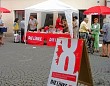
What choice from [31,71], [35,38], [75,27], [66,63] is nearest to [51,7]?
[75,27]

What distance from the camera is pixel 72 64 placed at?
5.99 meters

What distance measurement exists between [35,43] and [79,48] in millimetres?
14332

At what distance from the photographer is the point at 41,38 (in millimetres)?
19984

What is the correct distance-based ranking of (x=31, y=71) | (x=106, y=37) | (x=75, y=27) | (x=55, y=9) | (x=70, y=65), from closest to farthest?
(x=70, y=65)
(x=31, y=71)
(x=106, y=37)
(x=55, y=9)
(x=75, y=27)

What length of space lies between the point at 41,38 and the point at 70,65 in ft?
46.1

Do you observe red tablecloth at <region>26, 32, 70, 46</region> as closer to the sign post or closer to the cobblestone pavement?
the cobblestone pavement

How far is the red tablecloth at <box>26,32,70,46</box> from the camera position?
19516 mm

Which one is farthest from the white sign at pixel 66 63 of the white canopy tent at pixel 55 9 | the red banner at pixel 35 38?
the red banner at pixel 35 38

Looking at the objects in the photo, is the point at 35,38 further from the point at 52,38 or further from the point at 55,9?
the point at 55,9

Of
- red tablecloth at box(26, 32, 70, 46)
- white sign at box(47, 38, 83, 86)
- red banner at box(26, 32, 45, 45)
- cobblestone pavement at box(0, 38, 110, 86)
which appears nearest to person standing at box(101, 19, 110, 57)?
cobblestone pavement at box(0, 38, 110, 86)

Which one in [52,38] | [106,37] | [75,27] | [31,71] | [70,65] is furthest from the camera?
[75,27]

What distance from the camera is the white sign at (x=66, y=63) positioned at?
5.94 meters

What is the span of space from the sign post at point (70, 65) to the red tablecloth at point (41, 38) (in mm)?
12967

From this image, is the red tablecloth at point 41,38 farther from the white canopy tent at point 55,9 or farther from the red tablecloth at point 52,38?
the white canopy tent at point 55,9
